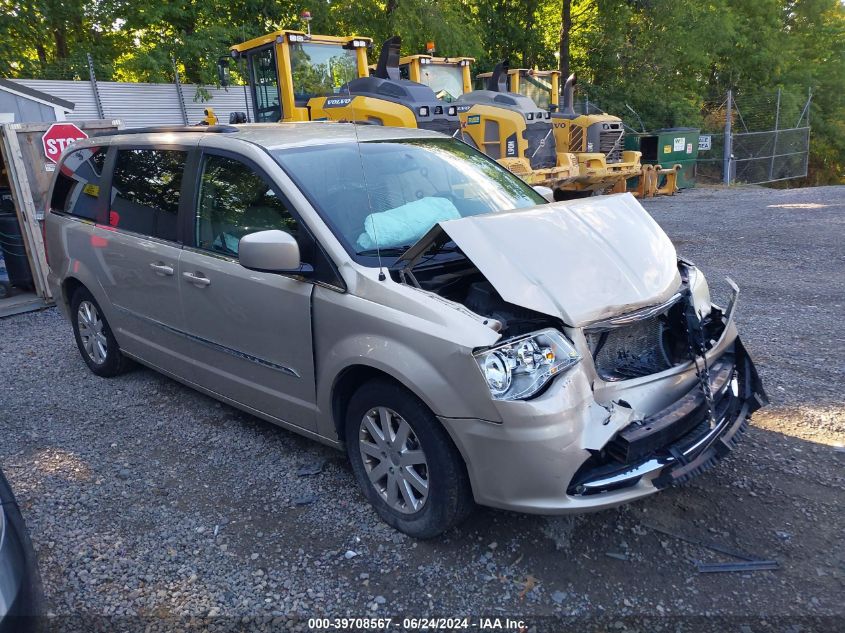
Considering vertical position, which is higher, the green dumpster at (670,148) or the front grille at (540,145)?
the front grille at (540,145)

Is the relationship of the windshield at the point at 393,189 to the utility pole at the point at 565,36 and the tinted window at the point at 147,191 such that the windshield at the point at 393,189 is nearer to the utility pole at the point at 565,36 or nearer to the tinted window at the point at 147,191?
the tinted window at the point at 147,191

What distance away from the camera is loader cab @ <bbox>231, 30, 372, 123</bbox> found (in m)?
10.8

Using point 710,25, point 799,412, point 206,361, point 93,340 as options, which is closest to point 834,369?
point 799,412

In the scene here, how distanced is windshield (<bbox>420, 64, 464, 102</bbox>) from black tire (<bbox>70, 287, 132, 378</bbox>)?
971cm

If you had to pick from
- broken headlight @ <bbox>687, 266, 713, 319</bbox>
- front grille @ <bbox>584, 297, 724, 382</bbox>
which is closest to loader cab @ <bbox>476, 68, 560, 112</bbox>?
broken headlight @ <bbox>687, 266, 713, 319</bbox>

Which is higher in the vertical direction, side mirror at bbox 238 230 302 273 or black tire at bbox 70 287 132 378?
side mirror at bbox 238 230 302 273

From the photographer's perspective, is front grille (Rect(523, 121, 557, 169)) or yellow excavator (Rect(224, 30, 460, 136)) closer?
yellow excavator (Rect(224, 30, 460, 136))

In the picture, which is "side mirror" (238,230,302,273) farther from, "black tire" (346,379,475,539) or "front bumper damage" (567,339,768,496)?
"front bumper damage" (567,339,768,496)

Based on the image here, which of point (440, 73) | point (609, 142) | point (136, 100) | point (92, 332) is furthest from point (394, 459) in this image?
point (136, 100)

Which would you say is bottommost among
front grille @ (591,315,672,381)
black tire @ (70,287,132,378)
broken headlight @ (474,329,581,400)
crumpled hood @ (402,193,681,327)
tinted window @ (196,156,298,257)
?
black tire @ (70,287,132,378)

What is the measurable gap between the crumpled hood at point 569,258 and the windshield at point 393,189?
362 mm

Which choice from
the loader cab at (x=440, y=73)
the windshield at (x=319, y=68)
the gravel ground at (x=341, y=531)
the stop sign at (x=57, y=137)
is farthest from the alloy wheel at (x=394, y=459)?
the loader cab at (x=440, y=73)

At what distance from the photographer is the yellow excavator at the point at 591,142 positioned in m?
14.7

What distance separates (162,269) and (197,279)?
0.44 metres
